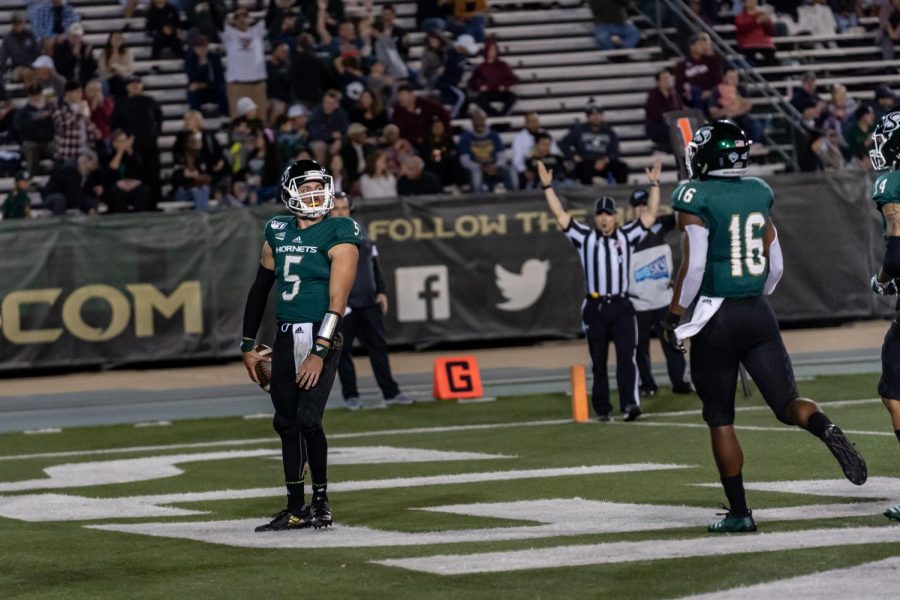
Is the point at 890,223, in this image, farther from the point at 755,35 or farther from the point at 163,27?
the point at 755,35

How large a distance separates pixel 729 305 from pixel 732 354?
235mm

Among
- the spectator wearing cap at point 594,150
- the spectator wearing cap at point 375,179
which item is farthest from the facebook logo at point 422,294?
the spectator wearing cap at point 594,150

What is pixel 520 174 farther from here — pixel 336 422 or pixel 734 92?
pixel 336 422

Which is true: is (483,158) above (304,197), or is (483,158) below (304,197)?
below

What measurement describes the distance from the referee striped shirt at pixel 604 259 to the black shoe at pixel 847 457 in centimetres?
719

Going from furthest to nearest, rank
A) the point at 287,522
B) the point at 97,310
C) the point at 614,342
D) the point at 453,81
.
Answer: the point at 453,81 → the point at 97,310 → the point at 614,342 → the point at 287,522

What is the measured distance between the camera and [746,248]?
9289 mm

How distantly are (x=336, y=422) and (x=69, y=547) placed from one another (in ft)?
24.9

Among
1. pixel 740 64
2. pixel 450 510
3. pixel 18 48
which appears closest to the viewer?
pixel 450 510

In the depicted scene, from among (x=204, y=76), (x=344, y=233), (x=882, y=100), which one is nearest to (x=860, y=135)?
(x=882, y=100)

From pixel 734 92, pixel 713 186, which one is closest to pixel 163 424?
pixel 713 186

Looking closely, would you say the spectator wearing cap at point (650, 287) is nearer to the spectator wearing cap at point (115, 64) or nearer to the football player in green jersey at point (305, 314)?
the football player in green jersey at point (305, 314)

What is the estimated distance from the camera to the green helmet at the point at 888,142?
992cm

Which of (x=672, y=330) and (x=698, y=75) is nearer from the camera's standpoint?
(x=672, y=330)
